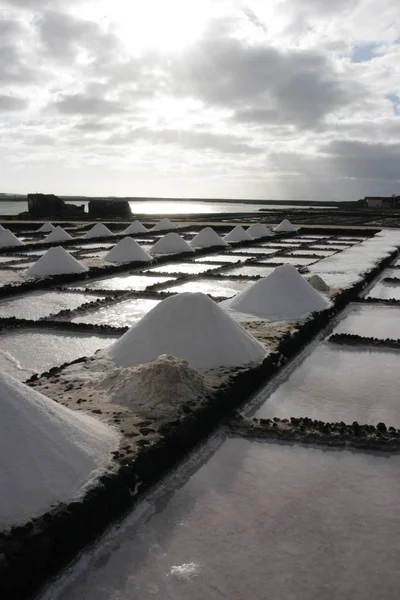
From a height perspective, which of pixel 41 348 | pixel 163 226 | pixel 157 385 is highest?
pixel 163 226

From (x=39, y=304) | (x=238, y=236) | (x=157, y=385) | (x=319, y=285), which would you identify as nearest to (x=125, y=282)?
(x=39, y=304)

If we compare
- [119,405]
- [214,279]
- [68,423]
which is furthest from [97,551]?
[214,279]

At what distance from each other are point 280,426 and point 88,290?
3.90 meters

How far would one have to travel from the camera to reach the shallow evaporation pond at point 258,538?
1518 mm

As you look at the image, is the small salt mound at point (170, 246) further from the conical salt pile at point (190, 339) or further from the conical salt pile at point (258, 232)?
the conical salt pile at point (190, 339)

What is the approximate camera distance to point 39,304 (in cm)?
550

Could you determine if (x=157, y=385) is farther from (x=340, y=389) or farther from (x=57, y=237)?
(x=57, y=237)

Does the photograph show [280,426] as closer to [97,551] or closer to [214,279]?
[97,551]

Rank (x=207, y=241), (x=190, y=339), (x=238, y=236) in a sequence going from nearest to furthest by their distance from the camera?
(x=190, y=339)
(x=207, y=241)
(x=238, y=236)

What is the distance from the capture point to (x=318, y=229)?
48.2ft

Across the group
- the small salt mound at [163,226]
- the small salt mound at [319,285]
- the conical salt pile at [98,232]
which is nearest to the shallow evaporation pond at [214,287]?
the small salt mound at [319,285]

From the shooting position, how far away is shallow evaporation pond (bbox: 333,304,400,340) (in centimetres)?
436

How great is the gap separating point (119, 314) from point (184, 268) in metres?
3.24

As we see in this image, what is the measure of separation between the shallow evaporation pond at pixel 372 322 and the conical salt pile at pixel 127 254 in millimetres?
3666
